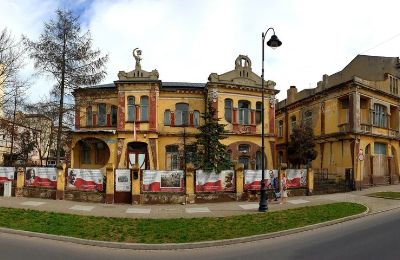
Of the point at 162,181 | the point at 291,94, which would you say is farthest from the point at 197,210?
the point at 291,94

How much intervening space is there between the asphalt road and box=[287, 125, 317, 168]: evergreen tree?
862 inches

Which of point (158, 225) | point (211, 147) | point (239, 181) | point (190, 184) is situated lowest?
point (158, 225)

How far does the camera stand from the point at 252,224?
48.9 feet

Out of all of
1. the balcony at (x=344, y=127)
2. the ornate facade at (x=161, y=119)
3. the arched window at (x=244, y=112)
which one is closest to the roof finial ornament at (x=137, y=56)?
the ornate facade at (x=161, y=119)

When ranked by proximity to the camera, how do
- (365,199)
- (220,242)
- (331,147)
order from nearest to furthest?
(220,242)
(365,199)
(331,147)

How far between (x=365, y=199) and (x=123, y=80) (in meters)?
20.6

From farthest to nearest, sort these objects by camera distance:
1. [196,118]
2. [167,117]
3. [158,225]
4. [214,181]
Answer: [196,118] → [167,117] → [214,181] → [158,225]

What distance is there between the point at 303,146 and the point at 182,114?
11.3 meters

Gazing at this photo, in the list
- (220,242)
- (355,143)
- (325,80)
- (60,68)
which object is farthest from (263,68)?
(325,80)

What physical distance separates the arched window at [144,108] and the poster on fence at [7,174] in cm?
1184

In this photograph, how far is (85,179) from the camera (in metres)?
22.5

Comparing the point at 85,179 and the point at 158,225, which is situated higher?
the point at 85,179

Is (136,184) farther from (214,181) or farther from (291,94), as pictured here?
(291,94)

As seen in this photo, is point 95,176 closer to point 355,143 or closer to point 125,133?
point 125,133
